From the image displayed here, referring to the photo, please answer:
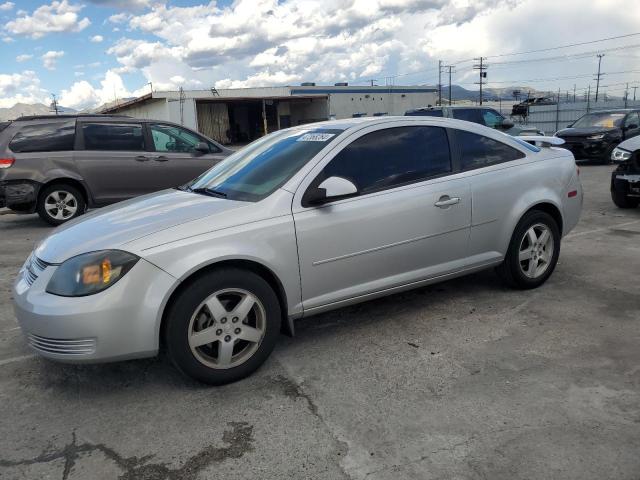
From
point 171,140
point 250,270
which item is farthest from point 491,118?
point 250,270

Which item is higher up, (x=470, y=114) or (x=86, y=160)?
(x=470, y=114)

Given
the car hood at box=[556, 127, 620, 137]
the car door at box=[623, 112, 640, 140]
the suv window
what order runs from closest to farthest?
the suv window
the car hood at box=[556, 127, 620, 137]
the car door at box=[623, 112, 640, 140]

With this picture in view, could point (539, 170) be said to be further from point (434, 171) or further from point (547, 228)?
point (434, 171)

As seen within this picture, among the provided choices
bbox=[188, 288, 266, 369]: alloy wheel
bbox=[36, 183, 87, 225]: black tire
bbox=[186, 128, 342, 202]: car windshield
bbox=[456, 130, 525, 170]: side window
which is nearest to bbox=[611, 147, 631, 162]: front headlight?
bbox=[456, 130, 525, 170]: side window

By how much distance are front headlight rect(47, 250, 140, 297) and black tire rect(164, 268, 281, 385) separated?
1.14ft

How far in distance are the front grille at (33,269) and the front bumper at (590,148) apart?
15.0m

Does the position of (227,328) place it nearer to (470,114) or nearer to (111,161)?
(111,161)

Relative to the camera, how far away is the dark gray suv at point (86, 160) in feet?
27.4

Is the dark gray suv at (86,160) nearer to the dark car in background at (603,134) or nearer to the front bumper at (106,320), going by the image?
the front bumper at (106,320)

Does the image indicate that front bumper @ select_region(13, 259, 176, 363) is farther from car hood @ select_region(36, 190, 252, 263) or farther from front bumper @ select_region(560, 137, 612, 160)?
front bumper @ select_region(560, 137, 612, 160)

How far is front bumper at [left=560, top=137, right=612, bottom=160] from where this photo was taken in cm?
1519

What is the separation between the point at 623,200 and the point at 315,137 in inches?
253

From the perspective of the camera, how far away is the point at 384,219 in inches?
148

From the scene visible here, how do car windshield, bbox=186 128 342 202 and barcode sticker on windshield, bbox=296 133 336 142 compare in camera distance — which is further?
barcode sticker on windshield, bbox=296 133 336 142
